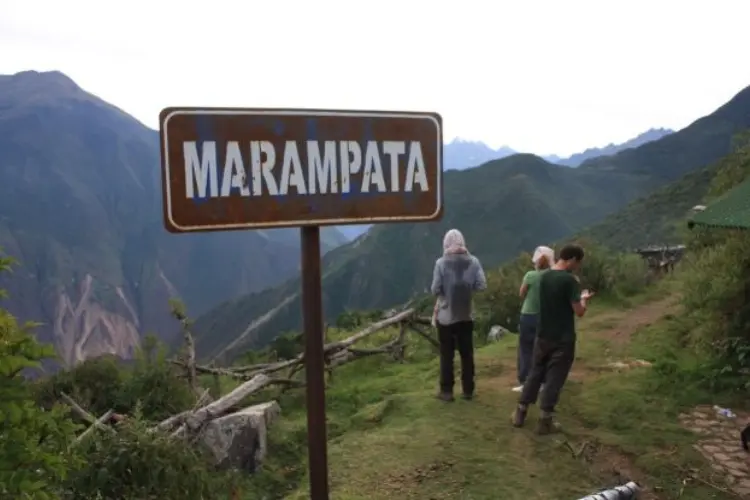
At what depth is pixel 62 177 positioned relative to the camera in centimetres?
9181

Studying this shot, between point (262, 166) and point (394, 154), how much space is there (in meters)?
0.53

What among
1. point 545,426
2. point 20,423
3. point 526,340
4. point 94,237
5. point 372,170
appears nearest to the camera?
point 20,423

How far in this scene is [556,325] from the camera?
5.42 m

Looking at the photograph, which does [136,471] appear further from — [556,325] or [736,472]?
[736,472]

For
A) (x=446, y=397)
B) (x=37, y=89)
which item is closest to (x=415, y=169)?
Result: (x=446, y=397)

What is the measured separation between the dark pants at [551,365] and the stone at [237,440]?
2.44 meters

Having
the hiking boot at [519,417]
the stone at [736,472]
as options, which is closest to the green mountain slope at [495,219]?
the hiking boot at [519,417]

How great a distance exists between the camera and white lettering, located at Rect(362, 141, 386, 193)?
2.46 m

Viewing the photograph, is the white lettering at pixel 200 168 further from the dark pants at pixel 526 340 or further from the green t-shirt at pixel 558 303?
the dark pants at pixel 526 340

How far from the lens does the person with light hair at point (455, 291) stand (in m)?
6.02

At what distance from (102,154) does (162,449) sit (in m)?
110

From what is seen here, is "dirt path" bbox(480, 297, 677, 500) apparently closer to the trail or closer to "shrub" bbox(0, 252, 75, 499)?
the trail

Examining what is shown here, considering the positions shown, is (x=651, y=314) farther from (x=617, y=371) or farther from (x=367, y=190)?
(x=367, y=190)

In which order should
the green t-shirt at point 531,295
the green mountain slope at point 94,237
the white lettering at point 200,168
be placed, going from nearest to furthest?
1. the white lettering at point 200,168
2. the green t-shirt at point 531,295
3. the green mountain slope at point 94,237
